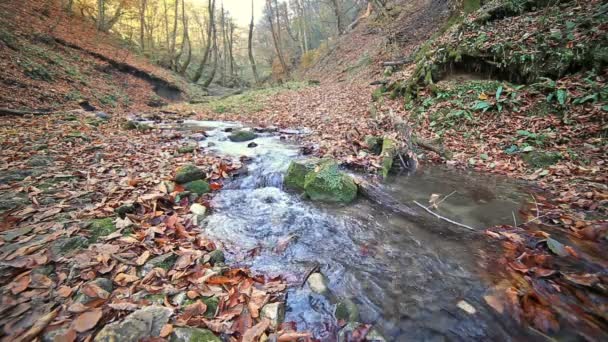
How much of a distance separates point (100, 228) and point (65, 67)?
41.1ft

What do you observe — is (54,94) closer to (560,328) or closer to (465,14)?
(560,328)

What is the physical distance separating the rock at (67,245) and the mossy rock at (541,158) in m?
6.79

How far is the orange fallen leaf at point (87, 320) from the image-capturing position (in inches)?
78.0

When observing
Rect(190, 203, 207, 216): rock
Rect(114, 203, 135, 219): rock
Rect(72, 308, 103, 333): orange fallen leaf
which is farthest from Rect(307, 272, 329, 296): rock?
Rect(114, 203, 135, 219): rock

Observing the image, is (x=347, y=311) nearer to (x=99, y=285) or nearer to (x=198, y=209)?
(x=99, y=285)

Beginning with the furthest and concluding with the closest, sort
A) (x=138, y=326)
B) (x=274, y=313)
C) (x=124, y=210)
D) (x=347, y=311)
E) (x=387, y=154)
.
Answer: (x=387, y=154) < (x=124, y=210) < (x=347, y=311) < (x=274, y=313) < (x=138, y=326)

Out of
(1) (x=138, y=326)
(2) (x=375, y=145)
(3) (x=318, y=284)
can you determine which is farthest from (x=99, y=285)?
(2) (x=375, y=145)

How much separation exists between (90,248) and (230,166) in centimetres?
312

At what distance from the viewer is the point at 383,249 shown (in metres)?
3.40

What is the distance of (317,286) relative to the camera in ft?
9.16

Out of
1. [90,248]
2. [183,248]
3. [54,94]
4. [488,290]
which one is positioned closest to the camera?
[488,290]

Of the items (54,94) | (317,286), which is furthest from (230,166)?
(54,94)

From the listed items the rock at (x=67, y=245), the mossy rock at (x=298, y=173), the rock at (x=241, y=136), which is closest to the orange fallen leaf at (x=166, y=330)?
the rock at (x=67, y=245)

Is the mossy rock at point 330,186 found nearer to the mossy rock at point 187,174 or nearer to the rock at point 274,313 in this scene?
the mossy rock at point 187,174
